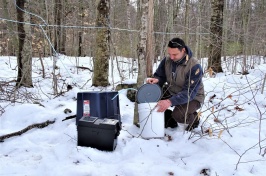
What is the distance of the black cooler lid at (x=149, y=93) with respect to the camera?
2.75 metres

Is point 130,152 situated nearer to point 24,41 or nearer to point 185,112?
point 185,112

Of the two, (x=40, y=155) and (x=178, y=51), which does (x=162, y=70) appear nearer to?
(x=178, y=51)

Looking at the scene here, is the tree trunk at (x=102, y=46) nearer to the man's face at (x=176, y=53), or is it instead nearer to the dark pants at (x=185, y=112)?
the man's face at (x=176, y=53)

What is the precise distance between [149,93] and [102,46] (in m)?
2.74

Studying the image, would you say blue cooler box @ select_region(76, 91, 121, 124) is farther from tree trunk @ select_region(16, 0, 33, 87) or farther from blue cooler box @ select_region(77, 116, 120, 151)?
tree trunk @ select_region(16, 0, 33, 87)

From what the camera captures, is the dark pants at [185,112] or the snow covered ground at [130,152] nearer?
the snow covered ground at [130,152]

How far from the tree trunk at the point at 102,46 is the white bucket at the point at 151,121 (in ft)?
8.91

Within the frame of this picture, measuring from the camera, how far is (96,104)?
2840mm

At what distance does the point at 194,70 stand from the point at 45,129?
6.26ft

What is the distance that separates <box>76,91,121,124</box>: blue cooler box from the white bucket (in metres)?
0.36

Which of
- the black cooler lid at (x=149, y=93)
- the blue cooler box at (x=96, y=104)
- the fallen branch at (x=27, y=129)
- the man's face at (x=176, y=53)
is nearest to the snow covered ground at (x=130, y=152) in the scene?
the fallen branch at (x=27, y=129)

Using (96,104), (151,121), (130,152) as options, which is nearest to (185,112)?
(151,121)

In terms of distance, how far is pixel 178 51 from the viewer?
2854 mm

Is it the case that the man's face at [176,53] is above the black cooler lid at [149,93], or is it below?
above
